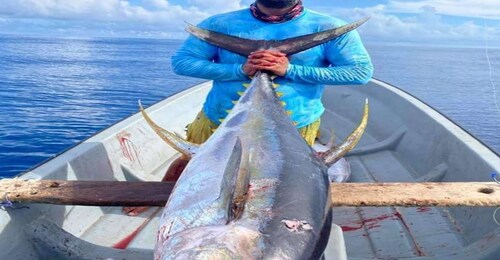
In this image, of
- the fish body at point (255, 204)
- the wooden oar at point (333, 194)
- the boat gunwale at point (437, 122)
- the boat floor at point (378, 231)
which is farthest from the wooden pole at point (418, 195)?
the boat gunwale at point (437, 122)

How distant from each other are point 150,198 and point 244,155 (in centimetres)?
73


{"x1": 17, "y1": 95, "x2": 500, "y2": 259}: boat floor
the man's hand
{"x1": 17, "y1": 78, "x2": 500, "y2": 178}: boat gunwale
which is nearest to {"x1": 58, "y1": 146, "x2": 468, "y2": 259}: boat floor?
{"x1": 17, "y1": 95, "x2": 500, "y2": 259}: boat floor

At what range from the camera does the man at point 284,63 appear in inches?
137

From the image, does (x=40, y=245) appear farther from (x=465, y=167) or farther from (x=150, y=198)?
(x=465, y=167)

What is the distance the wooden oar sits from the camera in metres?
2.51

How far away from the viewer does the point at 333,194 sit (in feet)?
8.48

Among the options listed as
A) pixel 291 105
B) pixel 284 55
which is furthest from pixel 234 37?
pixel 291 105

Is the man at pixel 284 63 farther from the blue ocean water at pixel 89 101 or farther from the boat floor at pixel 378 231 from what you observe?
the blue ocean water at pixel 89 101

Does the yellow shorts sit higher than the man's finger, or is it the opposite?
the man's finger

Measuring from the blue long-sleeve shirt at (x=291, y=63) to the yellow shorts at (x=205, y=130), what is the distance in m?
0.05

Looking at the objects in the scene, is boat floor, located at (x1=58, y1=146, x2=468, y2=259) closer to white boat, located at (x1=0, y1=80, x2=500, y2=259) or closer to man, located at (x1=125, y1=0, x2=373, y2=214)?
white boat, located at (x1=0, y1=80, x2=500, y2=259)

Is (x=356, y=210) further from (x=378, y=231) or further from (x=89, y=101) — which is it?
(x=89, y=101)

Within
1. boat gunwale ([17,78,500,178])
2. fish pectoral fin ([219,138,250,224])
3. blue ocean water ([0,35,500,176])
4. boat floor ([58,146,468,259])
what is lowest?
blue ocean water ([0,35,500,176])

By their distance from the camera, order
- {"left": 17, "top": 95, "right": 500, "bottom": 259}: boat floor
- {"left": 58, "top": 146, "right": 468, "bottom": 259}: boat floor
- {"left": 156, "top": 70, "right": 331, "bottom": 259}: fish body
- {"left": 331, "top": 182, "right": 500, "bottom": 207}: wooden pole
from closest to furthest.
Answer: {"left": 156, "top": 70, "right": 331, "bottom": 259}: fish body → {"left": 331, "top": 182, "right": 500, "bottom": 207}: wooden pole → {"left": 17, "top": 95, "right": 500, "bottom": 259}: boat floor → {"left": 58, "top": 146, "right": 468, "bottom": 259}: boat floor
